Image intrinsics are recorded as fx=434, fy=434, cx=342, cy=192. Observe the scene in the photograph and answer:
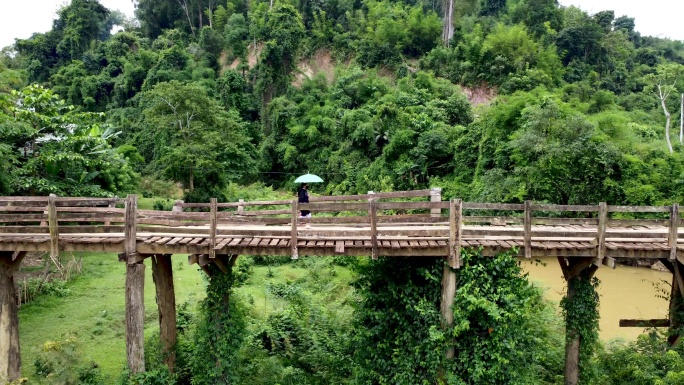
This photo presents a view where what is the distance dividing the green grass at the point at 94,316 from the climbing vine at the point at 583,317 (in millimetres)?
9495

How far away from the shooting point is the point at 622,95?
34312mm

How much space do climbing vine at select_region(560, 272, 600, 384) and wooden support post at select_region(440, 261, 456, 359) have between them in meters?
2.73

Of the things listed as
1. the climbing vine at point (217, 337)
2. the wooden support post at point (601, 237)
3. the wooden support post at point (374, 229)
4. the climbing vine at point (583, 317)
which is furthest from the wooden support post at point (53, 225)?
the climbing vine at point (583, 317)

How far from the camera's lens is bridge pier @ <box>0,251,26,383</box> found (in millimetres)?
8898

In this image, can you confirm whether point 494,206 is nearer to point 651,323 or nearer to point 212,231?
point 212,231

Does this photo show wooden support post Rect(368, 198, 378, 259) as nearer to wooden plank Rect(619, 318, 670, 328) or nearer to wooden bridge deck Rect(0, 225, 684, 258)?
wooden bridge deck Rect(0, 225, 684, 258)

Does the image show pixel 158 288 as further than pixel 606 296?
No

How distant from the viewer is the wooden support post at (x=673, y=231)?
25.2ft

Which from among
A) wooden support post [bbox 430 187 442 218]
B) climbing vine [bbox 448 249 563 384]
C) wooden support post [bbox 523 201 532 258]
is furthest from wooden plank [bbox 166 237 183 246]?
wooden support post [bbox 523 201 532 258]

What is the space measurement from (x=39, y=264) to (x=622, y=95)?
39631 millimetres

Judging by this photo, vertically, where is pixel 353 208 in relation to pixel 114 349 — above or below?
above

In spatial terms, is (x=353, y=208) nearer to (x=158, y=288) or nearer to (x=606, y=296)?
(x=158, y=288)

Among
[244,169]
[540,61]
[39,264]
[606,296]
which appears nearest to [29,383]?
[39,264]

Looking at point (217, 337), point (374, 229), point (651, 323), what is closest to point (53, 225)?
point (217, 337)
